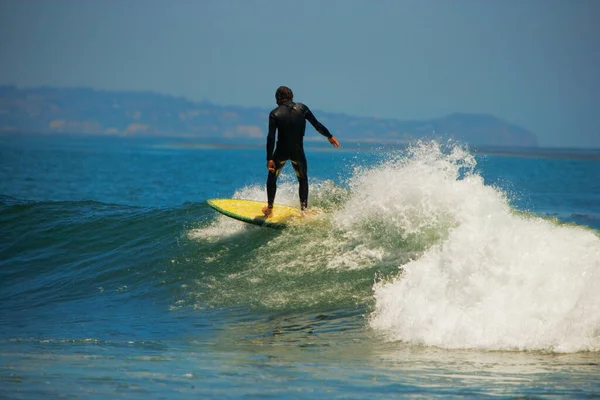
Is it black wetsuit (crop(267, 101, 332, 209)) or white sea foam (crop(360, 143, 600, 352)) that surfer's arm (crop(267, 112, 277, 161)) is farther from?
white sea foam (crop(360, 143, 600, 352))

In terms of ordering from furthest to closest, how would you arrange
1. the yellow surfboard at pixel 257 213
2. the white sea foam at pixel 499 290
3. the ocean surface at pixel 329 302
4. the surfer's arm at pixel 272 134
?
the yellow surfboard at pixel 257 213
the surfer's arm at pixel 272 134
the white sea foam at pixel 499 290
the ocean surface at pixel 329 302

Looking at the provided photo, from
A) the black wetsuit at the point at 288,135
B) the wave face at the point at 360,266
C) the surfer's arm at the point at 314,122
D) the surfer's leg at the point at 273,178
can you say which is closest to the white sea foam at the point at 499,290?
the wave face at the point at 360,266

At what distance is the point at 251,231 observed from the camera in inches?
490

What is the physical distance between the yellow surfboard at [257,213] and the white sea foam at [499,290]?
238 centimetres

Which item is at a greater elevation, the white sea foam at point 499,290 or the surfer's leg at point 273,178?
the surfer's leg at point 273,178

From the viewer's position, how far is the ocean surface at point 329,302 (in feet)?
22.3

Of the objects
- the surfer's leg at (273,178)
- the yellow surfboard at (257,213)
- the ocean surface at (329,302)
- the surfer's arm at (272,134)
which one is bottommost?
the ocean surface at (329,302)

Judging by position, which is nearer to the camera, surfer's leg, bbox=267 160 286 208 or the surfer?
the surfer

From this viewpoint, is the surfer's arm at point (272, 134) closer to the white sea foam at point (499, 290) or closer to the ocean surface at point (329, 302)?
the ocean surface at point (329, 302)

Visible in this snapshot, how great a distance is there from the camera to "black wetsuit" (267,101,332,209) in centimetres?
1120

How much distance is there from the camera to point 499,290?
27.8 ft

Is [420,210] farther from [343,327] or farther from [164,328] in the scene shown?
[164,328]

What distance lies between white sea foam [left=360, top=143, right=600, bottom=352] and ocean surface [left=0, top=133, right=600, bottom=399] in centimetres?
2

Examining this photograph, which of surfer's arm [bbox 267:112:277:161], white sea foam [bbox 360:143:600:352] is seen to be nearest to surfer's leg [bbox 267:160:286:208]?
surfer's arm [bbox 267:112:277:161]
